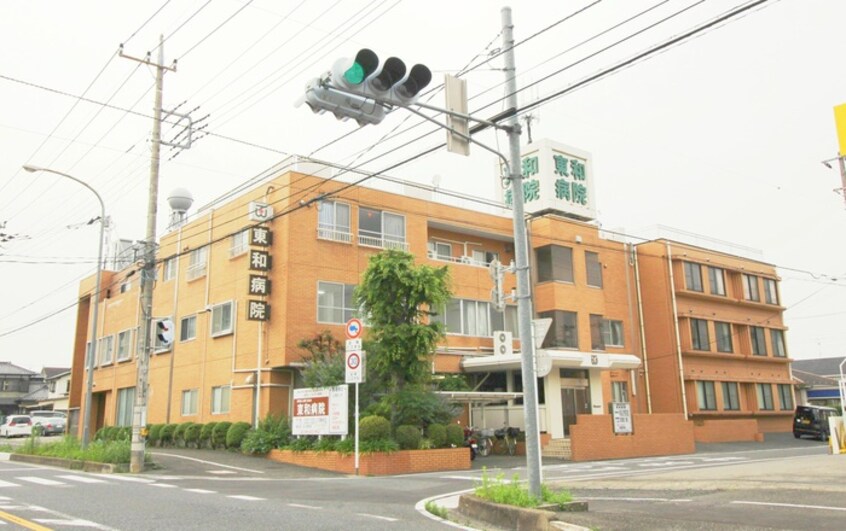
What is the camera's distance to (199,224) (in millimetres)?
31750

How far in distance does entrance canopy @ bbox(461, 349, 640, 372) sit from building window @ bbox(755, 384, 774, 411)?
49.4 feet

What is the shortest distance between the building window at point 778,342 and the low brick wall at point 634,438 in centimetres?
1789

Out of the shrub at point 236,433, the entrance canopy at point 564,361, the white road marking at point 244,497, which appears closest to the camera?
the white road marking at point 244,497

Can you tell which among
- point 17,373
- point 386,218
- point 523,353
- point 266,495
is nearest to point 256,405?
point 386,218

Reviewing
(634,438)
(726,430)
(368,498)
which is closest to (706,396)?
(726,430)

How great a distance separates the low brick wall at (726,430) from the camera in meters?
35.1

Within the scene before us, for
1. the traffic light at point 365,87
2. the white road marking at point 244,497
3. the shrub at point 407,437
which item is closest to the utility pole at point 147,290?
the shrub at point 407,437

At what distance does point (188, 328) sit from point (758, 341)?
33328 millimetres

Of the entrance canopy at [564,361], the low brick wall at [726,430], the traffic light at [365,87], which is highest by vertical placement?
the traffic light at [365,87]

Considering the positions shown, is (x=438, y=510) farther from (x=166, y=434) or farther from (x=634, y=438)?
(x=166, y=434)

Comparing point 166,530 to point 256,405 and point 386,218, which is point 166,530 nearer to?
point 256,405

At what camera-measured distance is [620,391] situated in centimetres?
3469

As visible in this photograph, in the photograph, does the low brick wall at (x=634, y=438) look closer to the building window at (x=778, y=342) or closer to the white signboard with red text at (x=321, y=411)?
the white signboard with red text at (x=321, y=411)

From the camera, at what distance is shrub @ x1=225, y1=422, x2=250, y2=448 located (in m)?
24.1
